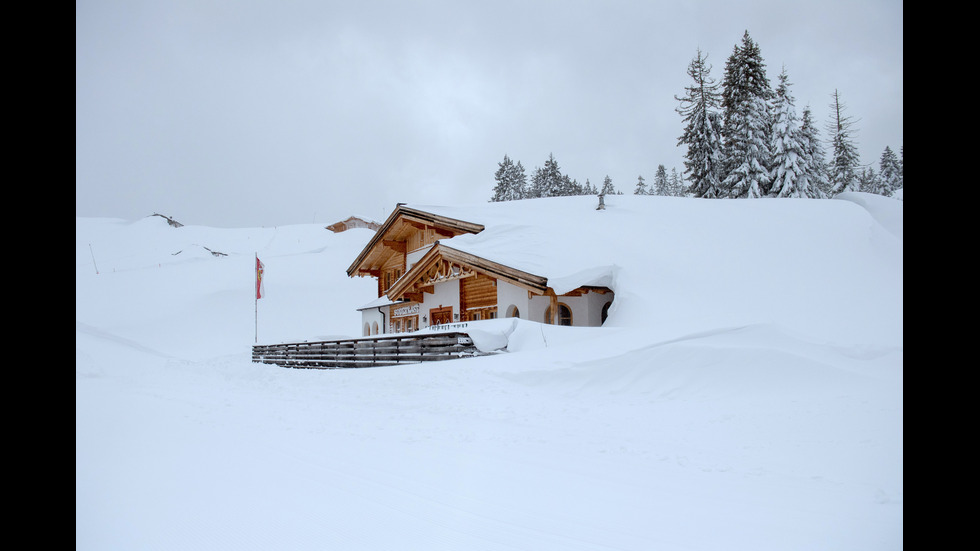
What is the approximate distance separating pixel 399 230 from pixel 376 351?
12.2 m

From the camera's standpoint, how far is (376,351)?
17.0m

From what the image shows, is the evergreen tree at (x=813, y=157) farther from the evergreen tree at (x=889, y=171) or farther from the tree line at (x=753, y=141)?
the evergreen tree at (x=889, y=171)

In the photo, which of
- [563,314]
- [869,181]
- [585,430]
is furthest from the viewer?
[869,181]

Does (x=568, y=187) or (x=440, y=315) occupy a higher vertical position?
(x=568, y=187)

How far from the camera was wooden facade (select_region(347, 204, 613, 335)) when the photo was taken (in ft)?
62.3

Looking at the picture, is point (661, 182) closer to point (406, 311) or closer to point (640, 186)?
point (640, 186)

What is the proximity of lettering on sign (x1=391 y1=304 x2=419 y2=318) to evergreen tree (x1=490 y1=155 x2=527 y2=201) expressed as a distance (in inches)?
1119

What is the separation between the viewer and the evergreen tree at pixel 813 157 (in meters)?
34.8

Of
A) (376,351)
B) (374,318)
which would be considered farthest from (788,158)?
(376,351)

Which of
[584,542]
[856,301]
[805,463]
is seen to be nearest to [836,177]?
[856,301]

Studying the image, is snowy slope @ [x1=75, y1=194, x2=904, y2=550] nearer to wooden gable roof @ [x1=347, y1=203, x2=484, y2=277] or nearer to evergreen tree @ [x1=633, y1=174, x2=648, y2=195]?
wooden gable roof @ [x1=347, y1=203, x2=484, y2=277]

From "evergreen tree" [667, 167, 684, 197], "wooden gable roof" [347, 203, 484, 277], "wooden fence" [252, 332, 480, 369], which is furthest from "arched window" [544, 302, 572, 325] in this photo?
"evergreen tree" [667, 167, 684, 197]

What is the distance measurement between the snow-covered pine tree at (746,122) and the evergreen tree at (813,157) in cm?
240
